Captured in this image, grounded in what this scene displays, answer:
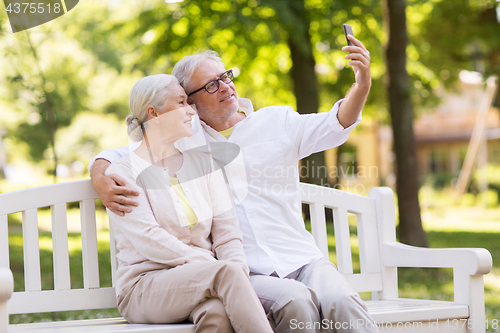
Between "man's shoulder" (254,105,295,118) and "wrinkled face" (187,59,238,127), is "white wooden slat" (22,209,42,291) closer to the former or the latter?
"wrinkled face" (187,59,238,127)

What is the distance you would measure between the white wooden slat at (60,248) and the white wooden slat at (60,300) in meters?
0.05

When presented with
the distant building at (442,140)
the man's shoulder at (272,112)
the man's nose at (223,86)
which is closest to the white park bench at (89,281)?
the man's nose at (223,86)

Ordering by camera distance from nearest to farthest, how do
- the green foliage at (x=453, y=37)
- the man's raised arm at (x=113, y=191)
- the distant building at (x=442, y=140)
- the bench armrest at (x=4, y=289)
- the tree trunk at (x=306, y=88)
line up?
the bench armrest at (x=4, y=289), the man's raised arm at (x=113, y=191), the tree trunk at (x=306, y=88), the green foliage at (x=453, y=37), the distant building at (x=442, y=140)

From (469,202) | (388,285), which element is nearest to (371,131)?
(469,202)

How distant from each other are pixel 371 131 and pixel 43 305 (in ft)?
114

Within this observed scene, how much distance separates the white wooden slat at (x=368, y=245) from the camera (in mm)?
3406

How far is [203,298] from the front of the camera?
2361mm

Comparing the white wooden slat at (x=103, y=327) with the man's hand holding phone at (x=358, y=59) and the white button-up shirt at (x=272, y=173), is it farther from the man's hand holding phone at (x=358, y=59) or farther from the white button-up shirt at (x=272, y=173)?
the man's hand holding phone at (x=358, y=59)

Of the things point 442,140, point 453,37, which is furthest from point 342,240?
point 442,140

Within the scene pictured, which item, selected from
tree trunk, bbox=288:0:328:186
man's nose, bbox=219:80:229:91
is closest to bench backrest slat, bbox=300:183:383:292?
man's nose, bbox=219:80:229:91

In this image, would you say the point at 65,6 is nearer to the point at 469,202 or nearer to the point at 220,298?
the point at 220,298

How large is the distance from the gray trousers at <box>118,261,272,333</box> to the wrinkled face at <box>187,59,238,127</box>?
3.30 ft

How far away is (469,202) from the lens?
22.6 metres

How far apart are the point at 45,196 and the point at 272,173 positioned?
3.91ft
